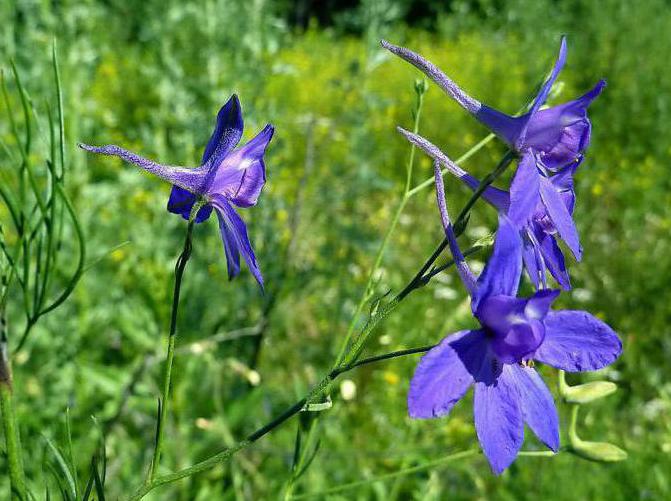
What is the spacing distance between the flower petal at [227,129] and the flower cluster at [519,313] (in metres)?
0.15

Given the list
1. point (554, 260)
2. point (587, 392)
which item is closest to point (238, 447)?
point (554, 260)

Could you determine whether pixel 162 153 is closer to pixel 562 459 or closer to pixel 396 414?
pixel 396 414

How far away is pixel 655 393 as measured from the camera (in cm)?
320

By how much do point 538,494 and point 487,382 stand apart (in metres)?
1.66

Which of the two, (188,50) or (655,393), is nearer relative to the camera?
(655,393)

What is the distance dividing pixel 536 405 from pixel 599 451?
1.02 feet

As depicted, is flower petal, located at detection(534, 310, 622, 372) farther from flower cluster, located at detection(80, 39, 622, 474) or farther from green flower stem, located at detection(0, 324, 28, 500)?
green flower stem, located at detection(0, 324, 28, 500)

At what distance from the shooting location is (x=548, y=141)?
73 cm

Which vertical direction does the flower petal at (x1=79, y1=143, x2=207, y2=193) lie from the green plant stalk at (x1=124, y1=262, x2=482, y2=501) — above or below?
above

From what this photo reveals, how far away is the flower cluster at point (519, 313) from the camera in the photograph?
63 centimetres

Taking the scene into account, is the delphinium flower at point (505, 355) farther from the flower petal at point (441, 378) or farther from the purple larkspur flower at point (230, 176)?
the purple larkspur flower at point (230, 176)

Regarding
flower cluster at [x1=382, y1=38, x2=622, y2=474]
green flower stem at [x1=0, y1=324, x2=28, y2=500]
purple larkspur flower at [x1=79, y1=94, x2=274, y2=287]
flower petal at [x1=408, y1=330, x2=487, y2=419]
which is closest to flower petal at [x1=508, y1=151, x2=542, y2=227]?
flower cluster at [x1=382, y1=38, x2=622, y2=474]

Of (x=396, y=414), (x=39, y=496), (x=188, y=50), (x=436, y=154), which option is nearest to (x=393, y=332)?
(x=396, y=414)

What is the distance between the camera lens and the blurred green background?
2.04 meters
